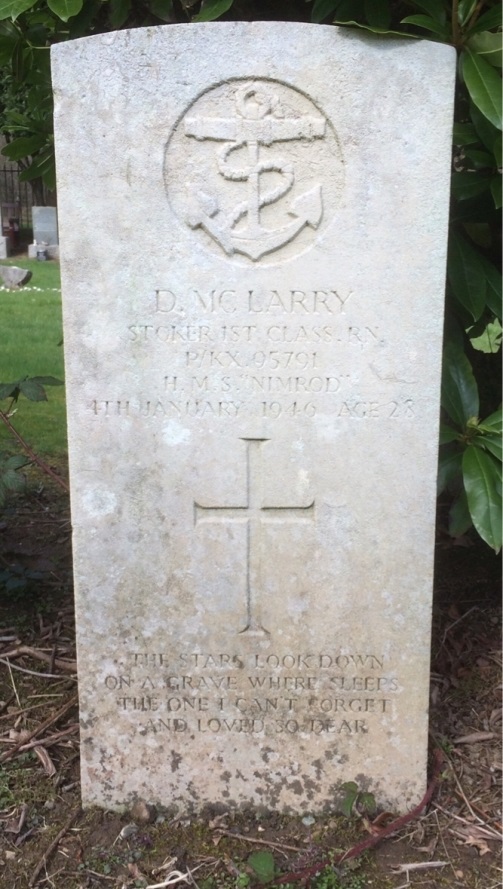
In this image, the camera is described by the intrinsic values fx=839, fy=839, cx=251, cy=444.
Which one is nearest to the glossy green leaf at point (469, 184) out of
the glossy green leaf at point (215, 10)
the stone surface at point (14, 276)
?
the glossy green leaf at point (215, 10)

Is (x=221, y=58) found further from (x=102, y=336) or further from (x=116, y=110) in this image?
(x=102, y=336)

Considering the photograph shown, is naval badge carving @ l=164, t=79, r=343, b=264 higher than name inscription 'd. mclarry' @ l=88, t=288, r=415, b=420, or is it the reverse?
naval badge carving @ l=164, t=79, r=343, b=264

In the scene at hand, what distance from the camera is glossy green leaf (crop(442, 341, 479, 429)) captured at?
8.84 ft

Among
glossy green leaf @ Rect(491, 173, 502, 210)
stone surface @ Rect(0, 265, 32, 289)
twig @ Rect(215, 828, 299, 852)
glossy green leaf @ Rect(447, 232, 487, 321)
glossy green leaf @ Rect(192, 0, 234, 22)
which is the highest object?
glossy green leaf @ Rect(192, 0, 234, 22)

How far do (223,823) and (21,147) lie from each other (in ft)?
8.49

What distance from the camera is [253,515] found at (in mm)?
2420

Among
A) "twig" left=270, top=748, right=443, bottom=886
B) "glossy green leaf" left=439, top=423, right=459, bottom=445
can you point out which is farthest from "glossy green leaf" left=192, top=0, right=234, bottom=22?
"twig" left=270, top=748, right=443, bottom=886

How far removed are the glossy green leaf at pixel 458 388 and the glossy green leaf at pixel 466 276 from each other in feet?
0.50

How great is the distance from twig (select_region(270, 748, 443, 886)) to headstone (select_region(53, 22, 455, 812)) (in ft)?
0.18

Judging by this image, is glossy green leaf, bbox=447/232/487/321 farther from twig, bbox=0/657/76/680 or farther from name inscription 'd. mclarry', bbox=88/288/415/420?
twig, bbox=0/657/76/680

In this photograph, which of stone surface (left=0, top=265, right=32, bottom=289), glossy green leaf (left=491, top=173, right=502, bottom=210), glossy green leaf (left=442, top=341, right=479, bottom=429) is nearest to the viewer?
glossy green leaf (left=491, top=173, right=502, bottom=210)

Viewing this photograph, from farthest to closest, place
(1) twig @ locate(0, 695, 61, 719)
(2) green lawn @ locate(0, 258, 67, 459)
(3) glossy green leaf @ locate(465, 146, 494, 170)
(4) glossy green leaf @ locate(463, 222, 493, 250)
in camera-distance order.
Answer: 1. (2) green lawn @ locate(0, 258, 67, 459)
2. (4) glossy green leaf @ locate(463, 222, 493, 250)
3. (1) twig @ locate(0, 695, 61, 719)
4. (3) glossy green leaf @ locate(465, 146, 494, 170)

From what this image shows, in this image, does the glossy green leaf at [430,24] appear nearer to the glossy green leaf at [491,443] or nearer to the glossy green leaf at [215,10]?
the glossy green leaf at [215,10]

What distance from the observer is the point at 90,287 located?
224 centimetres
